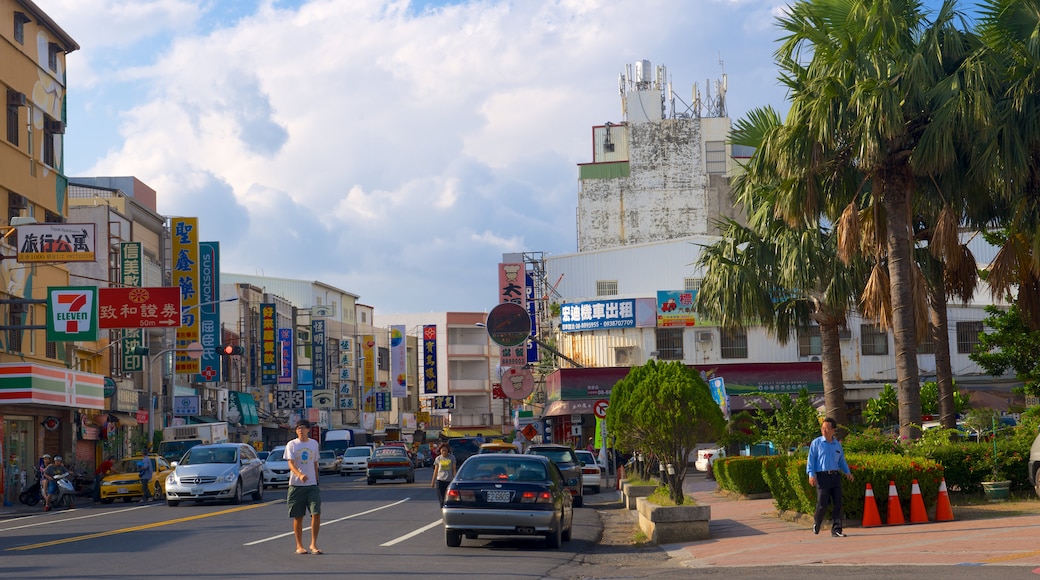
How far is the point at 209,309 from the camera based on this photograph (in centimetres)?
6044

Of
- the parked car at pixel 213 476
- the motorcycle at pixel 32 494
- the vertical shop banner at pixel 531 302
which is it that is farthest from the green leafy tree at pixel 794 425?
the vertical shop banner at pixel 531 302

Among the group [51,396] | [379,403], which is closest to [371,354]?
[379,403]

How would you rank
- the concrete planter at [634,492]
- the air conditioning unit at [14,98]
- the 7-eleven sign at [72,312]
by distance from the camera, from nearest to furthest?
the concrete planter at [634,492] < the 7-eleven sign at [72,312] < the air conditioning unit at [14,98]

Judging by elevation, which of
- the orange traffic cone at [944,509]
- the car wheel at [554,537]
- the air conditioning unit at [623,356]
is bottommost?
the car wheel at [554,537]

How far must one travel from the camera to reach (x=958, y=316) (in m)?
58.9

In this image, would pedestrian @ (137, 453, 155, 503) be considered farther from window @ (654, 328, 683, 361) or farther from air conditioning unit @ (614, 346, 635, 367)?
window @ (654, 328, 683, 361)

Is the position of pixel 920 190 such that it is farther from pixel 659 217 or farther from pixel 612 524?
pixel 659 217

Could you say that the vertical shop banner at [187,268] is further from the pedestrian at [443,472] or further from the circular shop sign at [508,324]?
the pedestrian at [443,472]

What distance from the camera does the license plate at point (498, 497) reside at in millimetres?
16864

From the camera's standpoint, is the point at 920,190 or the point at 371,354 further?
the point at 371,354

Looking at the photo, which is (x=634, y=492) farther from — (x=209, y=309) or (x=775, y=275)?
(x=209, y=309)

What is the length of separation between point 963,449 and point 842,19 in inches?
293

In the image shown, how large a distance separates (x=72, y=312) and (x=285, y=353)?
4802 cm

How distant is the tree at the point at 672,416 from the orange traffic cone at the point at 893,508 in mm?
2745
